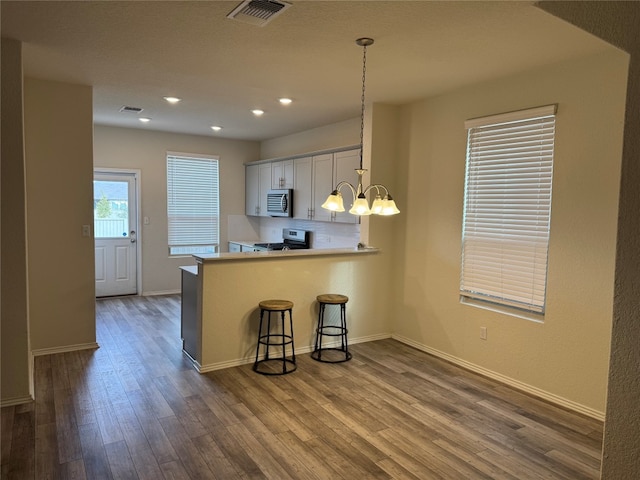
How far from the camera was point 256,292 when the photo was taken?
4195 millimetres

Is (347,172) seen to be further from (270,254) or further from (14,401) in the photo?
(14,401)

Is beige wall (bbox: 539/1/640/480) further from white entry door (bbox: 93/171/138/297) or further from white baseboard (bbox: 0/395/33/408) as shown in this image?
white entry door (bbox: 93/171/138/297)

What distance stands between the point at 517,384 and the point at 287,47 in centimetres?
323

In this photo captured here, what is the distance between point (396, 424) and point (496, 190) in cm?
212

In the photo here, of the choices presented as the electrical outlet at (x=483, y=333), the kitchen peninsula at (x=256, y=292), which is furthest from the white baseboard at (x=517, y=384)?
the kitchen peninsula at (x=256, y=292)

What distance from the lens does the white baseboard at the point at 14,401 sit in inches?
126

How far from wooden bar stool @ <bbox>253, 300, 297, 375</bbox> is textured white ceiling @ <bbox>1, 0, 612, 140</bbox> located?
6.58ft

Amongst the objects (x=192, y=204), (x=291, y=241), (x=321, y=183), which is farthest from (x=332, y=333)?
(x=192, y=204)

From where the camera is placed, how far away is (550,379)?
11.5 feet

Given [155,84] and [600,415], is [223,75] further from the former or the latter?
[600,415]

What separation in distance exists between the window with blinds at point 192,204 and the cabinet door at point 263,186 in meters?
0.80

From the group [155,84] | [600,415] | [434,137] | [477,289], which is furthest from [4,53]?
[600,415]

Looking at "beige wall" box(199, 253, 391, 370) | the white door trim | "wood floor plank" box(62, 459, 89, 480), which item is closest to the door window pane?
the white door trim

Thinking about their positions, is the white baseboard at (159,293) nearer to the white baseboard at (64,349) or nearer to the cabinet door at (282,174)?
the cabinet door at (282,174)
